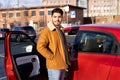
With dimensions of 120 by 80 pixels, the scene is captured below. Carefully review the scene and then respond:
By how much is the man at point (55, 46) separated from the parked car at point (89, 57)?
16.2 inches

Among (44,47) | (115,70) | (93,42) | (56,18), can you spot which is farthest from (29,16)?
(115,70)

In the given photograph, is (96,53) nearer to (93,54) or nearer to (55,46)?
(93,54)

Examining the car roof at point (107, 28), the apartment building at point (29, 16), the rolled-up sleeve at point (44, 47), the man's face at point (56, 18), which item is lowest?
the apartment building at point (29, 16)

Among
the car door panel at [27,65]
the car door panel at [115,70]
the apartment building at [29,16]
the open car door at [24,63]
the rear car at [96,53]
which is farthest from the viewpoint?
the apartment building at [29,16]

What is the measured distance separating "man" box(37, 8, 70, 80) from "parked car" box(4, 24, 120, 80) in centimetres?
41

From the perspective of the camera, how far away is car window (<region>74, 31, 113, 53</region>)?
5070 millimetres

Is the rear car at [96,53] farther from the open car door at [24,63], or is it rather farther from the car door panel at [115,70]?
the open car door at [24,63]

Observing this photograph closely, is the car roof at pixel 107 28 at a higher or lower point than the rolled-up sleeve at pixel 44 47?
higher

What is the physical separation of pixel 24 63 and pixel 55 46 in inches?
44.4

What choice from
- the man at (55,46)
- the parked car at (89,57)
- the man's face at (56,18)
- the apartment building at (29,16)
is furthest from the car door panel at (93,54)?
the apartment building at (29,16)

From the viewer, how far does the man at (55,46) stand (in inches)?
192

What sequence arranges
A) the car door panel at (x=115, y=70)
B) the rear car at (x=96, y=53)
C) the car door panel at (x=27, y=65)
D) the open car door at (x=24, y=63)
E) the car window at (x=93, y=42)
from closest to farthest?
the car door panel at (x=115, y=70)
the rear car at (x=96, y=53)
the car window at (x=93, y=42)
the open car door at (x=24, y=63)
the car door panel at (x=27, y=65)

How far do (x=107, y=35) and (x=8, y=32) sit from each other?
1.55m

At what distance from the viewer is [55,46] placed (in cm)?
490
